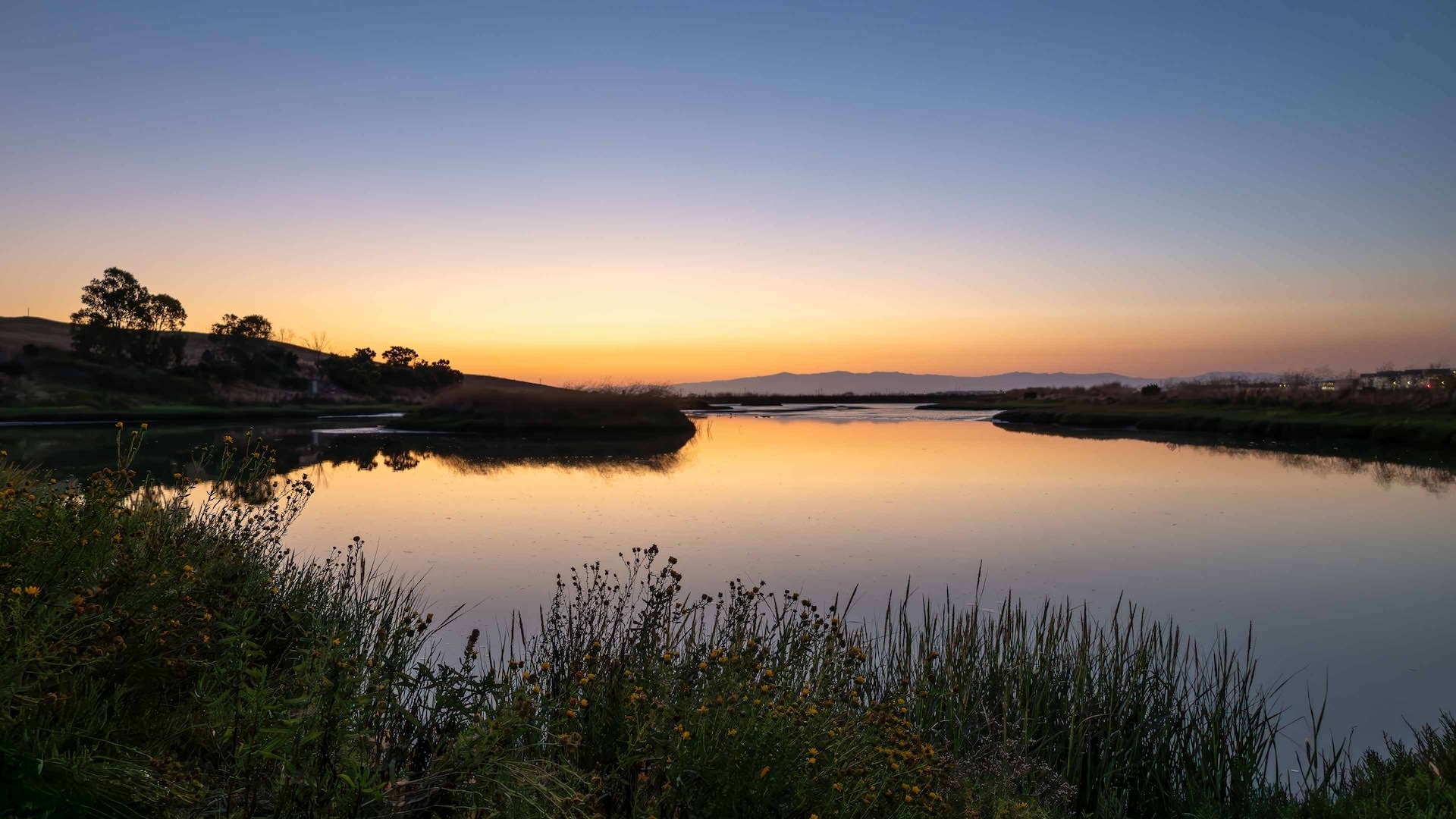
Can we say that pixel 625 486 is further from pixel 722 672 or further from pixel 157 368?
pixel 157 368

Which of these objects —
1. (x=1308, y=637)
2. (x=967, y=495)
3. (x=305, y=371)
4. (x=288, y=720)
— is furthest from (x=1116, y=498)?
(x=305, y=371)

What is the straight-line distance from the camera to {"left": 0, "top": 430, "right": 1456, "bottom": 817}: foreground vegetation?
341 centimetres

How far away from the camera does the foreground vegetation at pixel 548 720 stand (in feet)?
11.2

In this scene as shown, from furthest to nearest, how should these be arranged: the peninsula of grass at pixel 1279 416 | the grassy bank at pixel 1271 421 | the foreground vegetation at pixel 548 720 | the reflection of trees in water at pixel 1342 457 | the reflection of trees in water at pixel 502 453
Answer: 1. the peninsula of grass at pixel 1279 416
2. the grassy bank at pixel 1271 421
3. the reflection of trees in water at pixel 502 453
4. the reflection of trees in water at pixel 1342 457
5. the foreground vegetation at pixel 548 720

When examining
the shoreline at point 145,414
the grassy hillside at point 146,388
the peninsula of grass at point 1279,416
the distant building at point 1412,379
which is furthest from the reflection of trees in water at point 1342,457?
the shoreline at point 145,414

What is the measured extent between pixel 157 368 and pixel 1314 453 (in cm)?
9401

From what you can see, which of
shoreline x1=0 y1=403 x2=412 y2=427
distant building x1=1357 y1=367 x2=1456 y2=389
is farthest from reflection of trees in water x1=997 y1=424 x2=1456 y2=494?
shoreline x1=0 y1=403 x2=412 y2=427

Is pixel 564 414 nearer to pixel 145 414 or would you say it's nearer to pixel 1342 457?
pixel 1342 457

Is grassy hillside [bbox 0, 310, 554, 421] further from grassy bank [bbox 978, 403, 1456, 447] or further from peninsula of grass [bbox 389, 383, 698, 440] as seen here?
grassy bank [bbox 978, 403, 1456, 447]

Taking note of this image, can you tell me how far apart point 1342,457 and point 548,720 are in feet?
118

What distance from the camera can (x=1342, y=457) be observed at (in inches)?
1212

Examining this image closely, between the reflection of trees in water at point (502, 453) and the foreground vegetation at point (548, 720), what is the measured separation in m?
18.3

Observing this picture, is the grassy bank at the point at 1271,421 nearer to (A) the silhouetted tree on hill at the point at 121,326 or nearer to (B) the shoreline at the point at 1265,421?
(B) the shoreline at the point at 1265,421

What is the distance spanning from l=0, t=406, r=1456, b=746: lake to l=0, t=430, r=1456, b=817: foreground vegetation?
85.7 inches
